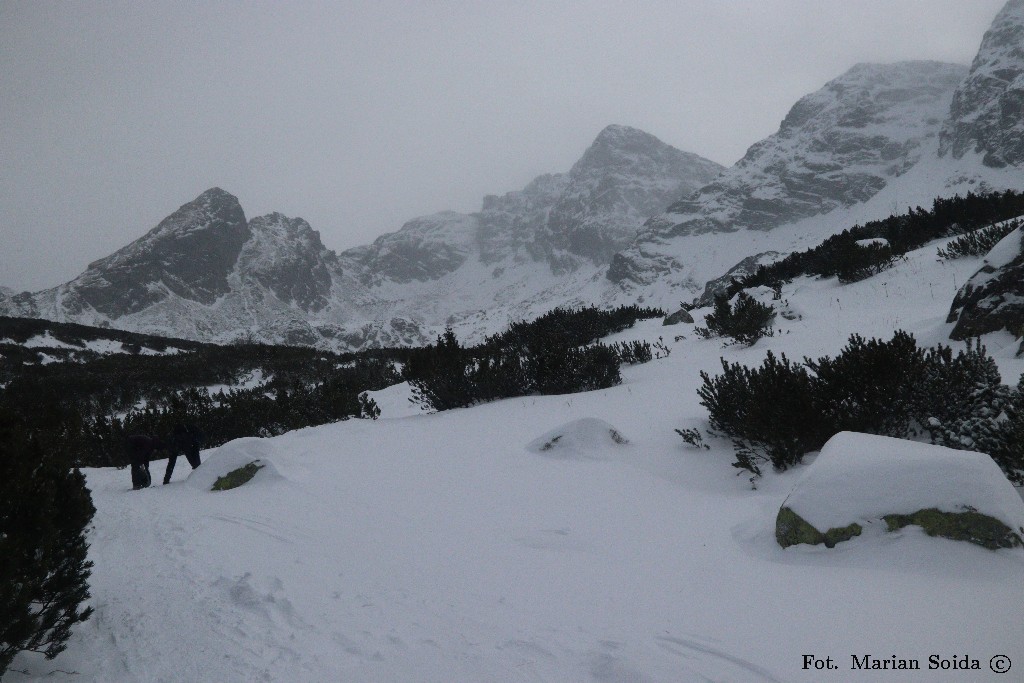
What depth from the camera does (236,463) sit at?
5.66 meters

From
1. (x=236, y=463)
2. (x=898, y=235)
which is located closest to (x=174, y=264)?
Answer: (x=236, y=463)

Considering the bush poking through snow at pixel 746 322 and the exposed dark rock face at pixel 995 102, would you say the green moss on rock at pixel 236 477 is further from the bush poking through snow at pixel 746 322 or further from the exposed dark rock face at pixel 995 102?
the exposed dark rock face at pixel 995 102

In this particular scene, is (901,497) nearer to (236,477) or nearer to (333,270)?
(236,477)

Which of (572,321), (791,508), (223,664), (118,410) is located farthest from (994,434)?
(118,410)

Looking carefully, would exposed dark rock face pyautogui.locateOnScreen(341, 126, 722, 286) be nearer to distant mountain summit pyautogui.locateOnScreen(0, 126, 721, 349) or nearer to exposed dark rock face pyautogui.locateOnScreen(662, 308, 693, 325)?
distant mountain summit pyautogui.locateOnScreen(0, 126, 721, 349)

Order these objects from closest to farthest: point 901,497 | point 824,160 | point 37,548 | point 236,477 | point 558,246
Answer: point 37,548 → point 901,497 → point 236,477 → point 824,160 → point 558,246

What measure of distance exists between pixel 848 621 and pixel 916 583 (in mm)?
470

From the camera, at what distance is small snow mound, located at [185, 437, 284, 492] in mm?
5540

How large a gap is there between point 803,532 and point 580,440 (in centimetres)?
265

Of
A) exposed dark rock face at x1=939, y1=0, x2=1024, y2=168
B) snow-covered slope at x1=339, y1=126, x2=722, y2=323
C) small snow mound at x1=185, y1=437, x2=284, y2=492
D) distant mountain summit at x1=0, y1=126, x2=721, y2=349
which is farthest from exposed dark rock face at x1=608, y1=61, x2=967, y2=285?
small snow mound at x1=185, y1=437, x2=284, y2=492

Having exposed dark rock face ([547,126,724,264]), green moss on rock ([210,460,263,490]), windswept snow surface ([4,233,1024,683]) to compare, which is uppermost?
exposed dark rock face ([547,126,724,264])

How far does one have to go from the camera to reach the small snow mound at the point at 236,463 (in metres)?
5.54

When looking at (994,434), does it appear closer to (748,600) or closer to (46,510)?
(748,600)

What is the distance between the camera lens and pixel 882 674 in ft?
5.80
